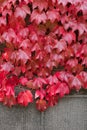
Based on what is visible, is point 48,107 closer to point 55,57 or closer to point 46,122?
point 46,122

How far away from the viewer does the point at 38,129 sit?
307 cm

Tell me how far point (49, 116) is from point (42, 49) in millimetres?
719

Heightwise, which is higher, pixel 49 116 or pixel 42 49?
pixel 42 49

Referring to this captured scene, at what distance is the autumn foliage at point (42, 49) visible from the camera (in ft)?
9.04

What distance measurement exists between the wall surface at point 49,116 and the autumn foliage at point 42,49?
108 mm

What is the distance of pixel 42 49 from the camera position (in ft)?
9.39

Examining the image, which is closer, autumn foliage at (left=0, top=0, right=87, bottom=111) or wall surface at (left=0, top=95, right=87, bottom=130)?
autumn foliage at (left=0, top=0, right=87, bottom=111)

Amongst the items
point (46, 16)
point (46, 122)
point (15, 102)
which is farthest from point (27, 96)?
point (46, 16)

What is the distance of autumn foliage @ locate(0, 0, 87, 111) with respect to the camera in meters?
2.75

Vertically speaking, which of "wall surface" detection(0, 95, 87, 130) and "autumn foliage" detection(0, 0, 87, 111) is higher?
"autumn foliage" detection(0, 0, 87, 111)

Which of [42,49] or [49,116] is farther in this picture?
[49,116]

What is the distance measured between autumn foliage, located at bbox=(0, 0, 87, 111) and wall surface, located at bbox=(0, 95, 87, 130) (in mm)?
108

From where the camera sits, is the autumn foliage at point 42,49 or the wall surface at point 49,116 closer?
the autumn foliage at point 42,49

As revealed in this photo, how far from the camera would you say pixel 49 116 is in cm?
306
